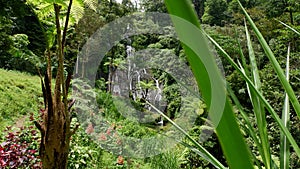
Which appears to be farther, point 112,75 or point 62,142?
point 112,75

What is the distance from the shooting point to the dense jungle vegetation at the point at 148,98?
0.65 ft

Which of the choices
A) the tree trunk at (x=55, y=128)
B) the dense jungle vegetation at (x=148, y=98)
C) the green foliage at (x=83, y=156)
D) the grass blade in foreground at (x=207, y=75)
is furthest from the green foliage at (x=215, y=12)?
the grass blade in foreground at (x=207, y=75)

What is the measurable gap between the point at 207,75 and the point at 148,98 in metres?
5.36

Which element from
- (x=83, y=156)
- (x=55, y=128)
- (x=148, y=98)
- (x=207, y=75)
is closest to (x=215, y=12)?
(x=148, y=98)

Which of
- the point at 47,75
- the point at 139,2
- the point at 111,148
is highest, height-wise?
the point at 139,2

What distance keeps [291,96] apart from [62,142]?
1.25 m

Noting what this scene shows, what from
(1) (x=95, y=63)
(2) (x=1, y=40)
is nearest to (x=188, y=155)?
(2) (x=1, y=40)

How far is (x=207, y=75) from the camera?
0.24ft

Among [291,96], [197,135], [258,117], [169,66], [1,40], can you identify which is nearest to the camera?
[291,96]

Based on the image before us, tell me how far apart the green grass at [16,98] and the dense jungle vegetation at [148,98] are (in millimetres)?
28

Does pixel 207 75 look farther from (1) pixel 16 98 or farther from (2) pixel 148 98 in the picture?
(1) pixel 16 98

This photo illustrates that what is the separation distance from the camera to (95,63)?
10906 mm

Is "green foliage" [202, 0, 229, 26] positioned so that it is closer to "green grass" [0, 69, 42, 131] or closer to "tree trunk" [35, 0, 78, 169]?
"green grass" [0, 69, 42, 131]

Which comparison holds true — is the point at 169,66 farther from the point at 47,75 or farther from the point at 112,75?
the point at 47,75
